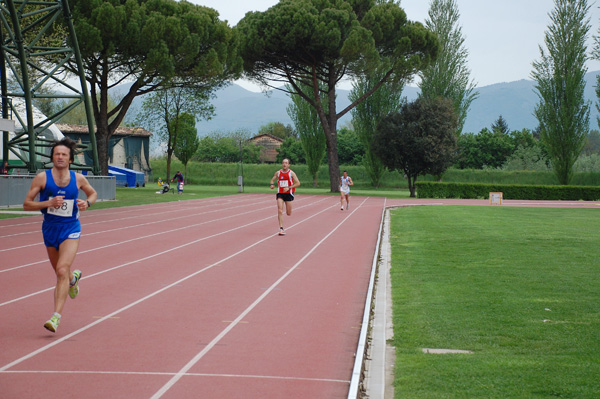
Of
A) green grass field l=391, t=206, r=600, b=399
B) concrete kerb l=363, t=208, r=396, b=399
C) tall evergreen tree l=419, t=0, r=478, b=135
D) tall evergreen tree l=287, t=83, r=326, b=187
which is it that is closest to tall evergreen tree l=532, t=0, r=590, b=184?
tall evergreen tree l=419, t=0, r=478, b=135

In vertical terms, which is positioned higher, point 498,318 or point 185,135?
point 185,135

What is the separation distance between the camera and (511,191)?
48.8 meters

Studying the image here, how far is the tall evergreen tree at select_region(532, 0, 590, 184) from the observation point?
55.3 metres

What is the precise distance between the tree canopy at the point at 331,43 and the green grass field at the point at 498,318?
33555 millimetres

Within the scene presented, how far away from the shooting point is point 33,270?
35.1 ft

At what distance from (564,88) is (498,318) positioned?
177ft

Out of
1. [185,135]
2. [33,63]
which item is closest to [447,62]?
[185,135]

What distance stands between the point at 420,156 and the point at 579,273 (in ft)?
132

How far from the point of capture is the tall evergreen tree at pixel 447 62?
5825cm

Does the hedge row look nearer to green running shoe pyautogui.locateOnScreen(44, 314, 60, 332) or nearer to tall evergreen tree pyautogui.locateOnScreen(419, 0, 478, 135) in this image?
tall evergreen tree pyautogui.locateOnScreen(419, 0, 478, 135)

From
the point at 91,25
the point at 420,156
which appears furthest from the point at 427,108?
the point at 91,25

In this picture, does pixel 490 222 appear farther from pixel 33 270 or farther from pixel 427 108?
pixel 427 108

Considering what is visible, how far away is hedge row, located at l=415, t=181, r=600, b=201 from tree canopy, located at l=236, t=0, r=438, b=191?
7.71 m

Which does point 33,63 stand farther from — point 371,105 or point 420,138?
point 371,105
